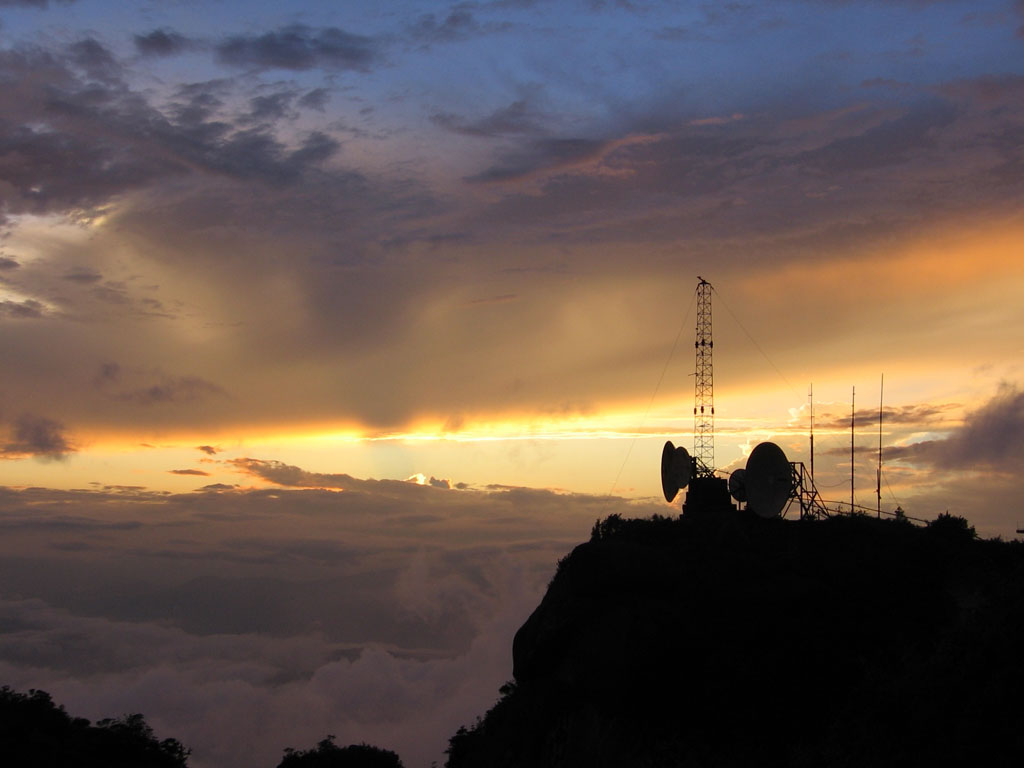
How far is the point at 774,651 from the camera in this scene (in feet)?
141

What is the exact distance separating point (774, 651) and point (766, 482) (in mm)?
15856

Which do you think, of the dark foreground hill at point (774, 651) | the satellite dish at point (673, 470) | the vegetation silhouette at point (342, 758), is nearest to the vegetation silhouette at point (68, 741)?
the vegetation silhouette at point (342, 758)

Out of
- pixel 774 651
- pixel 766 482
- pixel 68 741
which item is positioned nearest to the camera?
pixel 774 651

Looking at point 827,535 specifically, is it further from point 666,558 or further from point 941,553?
point 666,558

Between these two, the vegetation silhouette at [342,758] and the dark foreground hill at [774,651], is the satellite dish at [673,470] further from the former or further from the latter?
the vegetation silhouette at [342,758]

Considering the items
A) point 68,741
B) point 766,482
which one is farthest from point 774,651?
point 68,741

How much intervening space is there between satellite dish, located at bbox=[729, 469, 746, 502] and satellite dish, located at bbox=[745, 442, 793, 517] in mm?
4202

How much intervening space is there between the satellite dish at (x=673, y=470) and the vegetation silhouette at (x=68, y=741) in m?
45.9

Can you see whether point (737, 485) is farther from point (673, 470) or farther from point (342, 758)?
point (342, 758)

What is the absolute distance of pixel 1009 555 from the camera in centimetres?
4712

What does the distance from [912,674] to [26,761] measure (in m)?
57.4

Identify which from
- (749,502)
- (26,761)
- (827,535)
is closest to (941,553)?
(827,535)

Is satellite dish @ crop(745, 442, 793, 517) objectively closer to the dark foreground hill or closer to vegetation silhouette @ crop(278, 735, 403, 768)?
the dark foreground hill

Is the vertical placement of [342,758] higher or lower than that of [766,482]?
lower
